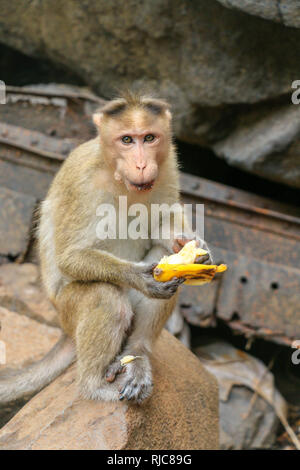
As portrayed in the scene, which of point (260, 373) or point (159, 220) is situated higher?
point (159, 220)

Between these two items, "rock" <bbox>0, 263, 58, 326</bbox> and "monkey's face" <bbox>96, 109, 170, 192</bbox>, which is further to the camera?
"rock" <bbox>0, 263, 58, 326</bbox>

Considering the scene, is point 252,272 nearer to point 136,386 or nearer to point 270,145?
point 270,145

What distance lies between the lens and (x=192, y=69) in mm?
4891

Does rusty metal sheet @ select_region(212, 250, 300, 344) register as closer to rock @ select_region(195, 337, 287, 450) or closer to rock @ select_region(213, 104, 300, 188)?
rock @ select_region(195, 337, 287, 450)

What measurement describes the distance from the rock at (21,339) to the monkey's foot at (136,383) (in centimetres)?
121

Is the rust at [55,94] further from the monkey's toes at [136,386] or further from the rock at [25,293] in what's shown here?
the monkey's toes at [136,386]

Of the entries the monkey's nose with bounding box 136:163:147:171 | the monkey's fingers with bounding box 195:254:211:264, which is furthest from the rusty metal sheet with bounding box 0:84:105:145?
the monkey's fingers with bounding box 195:254:211:264

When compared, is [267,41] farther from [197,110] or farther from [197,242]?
[197,242]

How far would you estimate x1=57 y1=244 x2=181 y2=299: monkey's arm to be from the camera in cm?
286

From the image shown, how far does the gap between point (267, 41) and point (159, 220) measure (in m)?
1.94

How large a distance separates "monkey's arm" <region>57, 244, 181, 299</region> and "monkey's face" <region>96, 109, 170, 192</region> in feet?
1.40

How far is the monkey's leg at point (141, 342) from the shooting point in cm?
298
